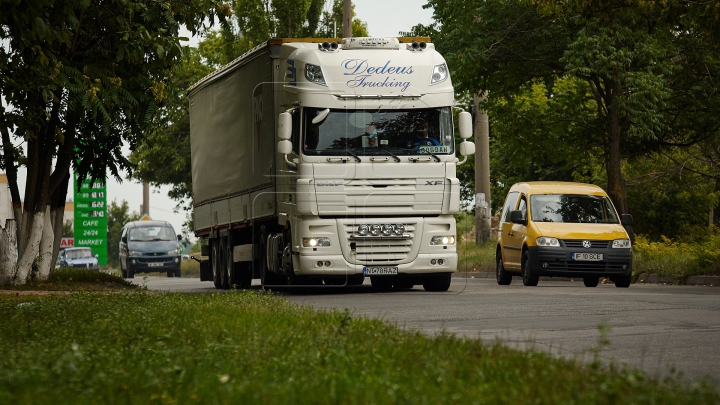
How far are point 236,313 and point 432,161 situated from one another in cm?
755

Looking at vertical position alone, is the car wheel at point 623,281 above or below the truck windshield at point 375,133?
below

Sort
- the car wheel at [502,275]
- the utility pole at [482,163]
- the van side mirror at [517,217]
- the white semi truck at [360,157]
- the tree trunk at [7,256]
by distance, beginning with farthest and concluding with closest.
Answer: the utility pole at [482,163]
the car wheel at [502,275]
the van side mirror at [517,217]
the tree trunk at [7,256]
the white semi truck at [360,157]

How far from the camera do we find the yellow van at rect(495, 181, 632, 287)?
22.1 metres

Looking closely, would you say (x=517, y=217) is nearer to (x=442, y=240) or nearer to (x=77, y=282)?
(x=442, y=240)

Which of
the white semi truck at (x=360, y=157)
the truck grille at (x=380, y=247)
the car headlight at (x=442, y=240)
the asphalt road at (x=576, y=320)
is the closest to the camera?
the asphalt road at (x=576, y=320)

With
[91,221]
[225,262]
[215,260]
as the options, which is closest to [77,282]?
[215,260]

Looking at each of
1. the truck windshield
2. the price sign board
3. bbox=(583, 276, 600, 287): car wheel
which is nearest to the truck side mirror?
the truck windshield

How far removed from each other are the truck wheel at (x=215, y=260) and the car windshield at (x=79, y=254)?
116 feet

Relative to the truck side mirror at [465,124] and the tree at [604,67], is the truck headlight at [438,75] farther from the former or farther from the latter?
the tree at [604,67]

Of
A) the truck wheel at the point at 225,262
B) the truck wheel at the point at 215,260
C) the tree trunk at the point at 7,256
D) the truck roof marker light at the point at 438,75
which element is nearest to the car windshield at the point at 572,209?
the truck roof marker light at the point at 438,75

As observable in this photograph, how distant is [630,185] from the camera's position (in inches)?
1559

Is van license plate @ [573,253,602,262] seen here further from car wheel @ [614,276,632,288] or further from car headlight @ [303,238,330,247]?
car headlight @ [303,238,330,247]

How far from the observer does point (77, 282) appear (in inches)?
977

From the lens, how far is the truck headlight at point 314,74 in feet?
62.1
